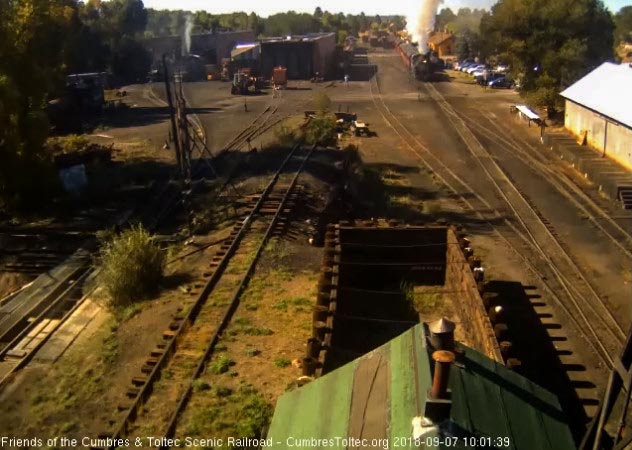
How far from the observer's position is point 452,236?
44.2ft

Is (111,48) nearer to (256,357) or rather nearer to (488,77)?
(488,77)

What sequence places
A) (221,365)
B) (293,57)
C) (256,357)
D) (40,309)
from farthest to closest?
(293,57) → (40,309) → (256,357) → (221,365)

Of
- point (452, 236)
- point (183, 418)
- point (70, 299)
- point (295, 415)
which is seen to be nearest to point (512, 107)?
point (452, 236)

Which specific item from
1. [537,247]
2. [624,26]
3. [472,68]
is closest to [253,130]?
[537,247]

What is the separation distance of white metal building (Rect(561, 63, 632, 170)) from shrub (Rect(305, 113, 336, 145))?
442 inches

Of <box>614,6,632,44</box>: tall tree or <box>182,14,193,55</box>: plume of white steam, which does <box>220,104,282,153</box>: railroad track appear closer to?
<box>182,14,193,55</box>: plume of white steam

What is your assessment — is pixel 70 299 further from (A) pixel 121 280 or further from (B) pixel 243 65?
(B) pixel 243 65

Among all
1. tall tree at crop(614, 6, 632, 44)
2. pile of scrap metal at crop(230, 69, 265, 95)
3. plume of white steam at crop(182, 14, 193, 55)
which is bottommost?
pile of scrap metal at crop(230, 69, 265, 95)

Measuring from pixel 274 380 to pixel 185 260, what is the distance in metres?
6.48

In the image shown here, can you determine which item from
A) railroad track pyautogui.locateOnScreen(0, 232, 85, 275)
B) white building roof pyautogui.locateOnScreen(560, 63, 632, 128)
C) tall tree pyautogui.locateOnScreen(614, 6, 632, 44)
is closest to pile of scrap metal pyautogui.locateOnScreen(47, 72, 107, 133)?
railroad track pyautogui.locateOnScreen(0, 232, 85, 275)

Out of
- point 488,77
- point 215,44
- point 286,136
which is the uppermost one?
point 215,44

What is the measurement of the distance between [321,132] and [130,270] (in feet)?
54.4

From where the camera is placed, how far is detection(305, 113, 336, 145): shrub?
27919 millimetres

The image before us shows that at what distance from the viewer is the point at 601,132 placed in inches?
1044
